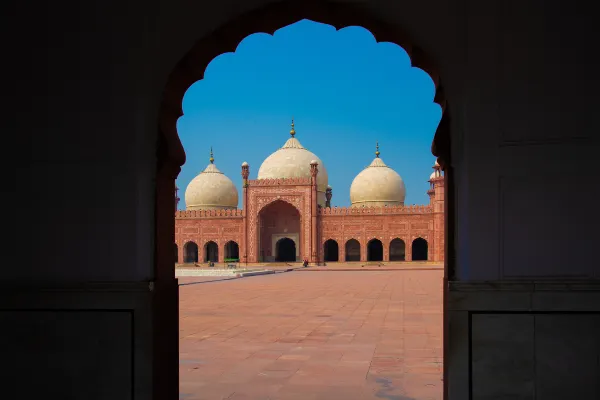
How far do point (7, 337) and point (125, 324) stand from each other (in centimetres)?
66

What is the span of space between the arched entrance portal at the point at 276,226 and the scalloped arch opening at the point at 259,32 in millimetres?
30500

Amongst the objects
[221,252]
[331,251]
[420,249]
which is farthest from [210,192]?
[420,249]

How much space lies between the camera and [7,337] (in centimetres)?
312

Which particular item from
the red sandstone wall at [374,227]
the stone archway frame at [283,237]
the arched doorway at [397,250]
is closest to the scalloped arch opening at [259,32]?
the red sandstone wall at [374,227]

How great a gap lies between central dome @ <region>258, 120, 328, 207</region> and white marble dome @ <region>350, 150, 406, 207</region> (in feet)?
7.18

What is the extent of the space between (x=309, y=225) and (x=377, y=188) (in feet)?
22.5

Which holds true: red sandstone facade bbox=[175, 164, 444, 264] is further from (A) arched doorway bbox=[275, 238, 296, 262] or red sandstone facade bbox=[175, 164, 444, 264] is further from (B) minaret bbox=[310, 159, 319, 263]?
(A) arched doorway bbox=[275, 238, 296, 262]

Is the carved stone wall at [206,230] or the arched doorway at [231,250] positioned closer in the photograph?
the carved stone wall at [206,230]

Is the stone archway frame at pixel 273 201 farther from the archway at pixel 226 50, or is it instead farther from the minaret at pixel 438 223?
the archway at pixel 226 50

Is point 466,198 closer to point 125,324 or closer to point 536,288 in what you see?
point 536,288

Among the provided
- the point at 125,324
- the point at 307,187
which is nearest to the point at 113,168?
the point at 125,324

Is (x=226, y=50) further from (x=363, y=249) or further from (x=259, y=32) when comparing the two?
(x=363, y=249)

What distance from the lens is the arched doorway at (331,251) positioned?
117 feet

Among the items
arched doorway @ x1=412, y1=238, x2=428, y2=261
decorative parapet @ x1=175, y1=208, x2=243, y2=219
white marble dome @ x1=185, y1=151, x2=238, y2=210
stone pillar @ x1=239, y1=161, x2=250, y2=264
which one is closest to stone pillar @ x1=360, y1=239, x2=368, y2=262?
arched doorway @ x1=412, y1=238, x2=428, y2=261
